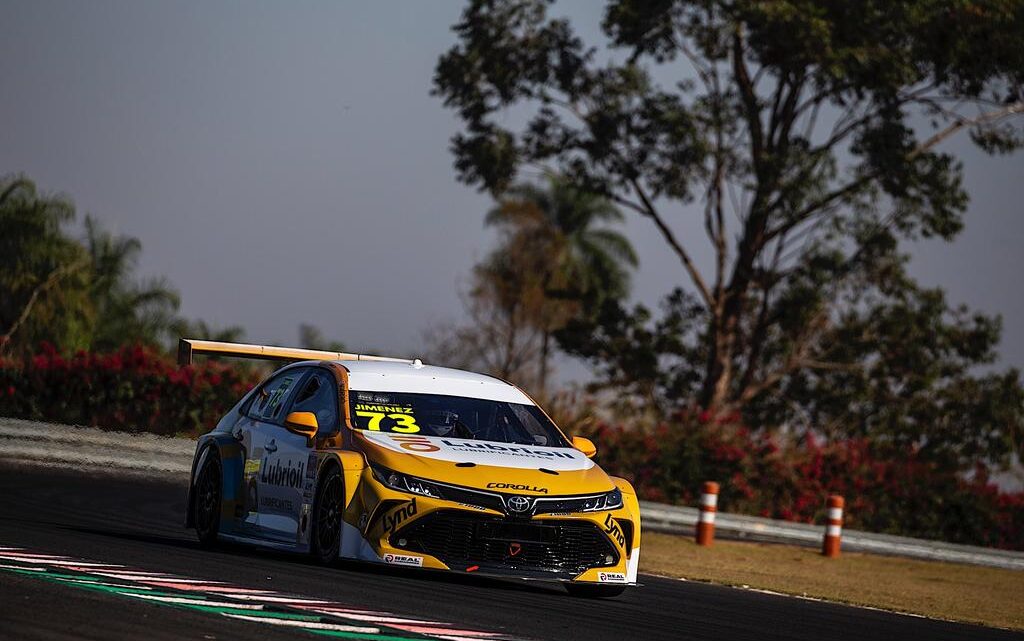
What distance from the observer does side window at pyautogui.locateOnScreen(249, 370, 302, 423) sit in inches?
535

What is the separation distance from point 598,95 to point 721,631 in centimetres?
2986

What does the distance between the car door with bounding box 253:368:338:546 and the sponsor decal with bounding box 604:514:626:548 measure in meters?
1.94

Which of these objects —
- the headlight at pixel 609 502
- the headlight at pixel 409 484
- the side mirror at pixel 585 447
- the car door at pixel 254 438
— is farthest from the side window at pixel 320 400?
the headlight at pixel 609 502

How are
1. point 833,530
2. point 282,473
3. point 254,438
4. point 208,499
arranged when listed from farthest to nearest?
1. point 833,530
2. point 208,499
3. point 254,438
4. point 282,473

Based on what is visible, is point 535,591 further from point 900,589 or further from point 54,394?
point 54,394

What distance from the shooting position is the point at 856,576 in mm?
20891

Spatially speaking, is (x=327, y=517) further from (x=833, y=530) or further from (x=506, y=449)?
(x=833, y=530)

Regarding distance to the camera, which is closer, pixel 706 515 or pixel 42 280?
pixel 706 515

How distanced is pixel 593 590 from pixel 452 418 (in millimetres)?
1570

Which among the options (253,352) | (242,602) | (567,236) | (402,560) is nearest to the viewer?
(242,602)

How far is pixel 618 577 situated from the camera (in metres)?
11.9

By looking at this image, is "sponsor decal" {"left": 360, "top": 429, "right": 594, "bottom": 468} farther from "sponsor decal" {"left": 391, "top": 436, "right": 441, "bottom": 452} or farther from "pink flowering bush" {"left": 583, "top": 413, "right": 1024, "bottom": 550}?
"pink flowering bush" {"left": 583, "top": 413, "right": 1024, "bottom": 550}

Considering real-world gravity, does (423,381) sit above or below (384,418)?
above

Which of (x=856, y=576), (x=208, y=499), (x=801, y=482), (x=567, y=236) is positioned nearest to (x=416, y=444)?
(x=208, y=499)
